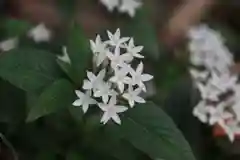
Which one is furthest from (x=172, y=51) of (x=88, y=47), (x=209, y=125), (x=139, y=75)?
(x=139, y=75)

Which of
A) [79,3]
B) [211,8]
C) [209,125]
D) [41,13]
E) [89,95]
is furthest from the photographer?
[211,8]

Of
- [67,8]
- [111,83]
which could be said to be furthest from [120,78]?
[67,8]

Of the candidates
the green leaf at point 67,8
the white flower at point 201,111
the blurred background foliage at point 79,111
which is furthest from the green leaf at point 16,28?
the white flower at point 201,111

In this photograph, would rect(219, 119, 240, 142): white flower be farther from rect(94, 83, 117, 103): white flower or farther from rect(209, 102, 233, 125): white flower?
rect(94, 83, 117, 103): white flower

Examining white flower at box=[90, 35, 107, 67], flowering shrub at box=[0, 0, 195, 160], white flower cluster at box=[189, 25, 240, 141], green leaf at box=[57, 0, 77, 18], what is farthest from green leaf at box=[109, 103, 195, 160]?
green leaf at box=[57, 0, 77, 18]

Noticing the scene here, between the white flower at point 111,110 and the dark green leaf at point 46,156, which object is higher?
the white flower at point 111,110

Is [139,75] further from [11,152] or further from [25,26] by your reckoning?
[25,26]

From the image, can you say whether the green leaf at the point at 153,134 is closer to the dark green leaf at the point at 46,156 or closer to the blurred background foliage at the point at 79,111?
the blurred background foliage at the point at 79,111
